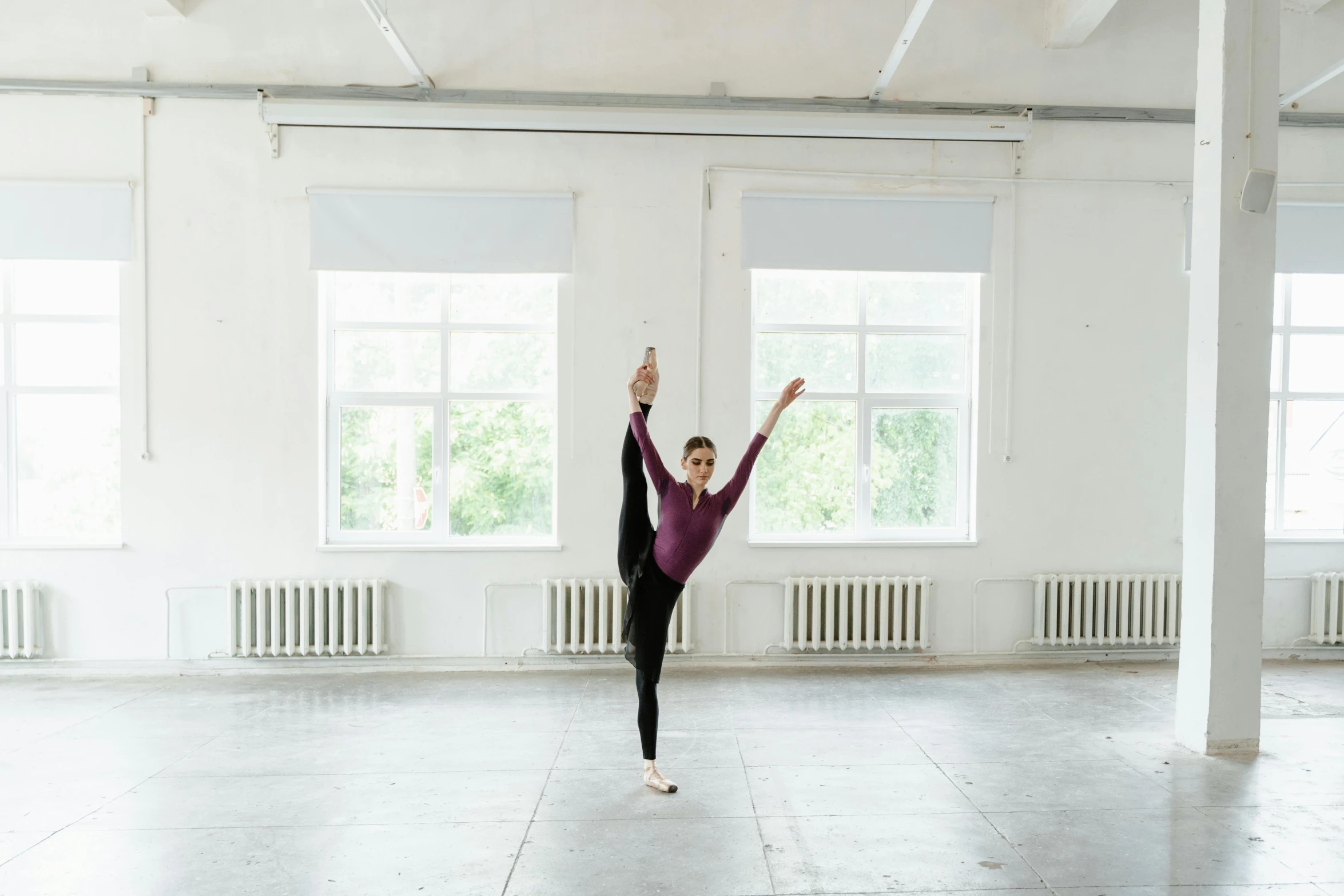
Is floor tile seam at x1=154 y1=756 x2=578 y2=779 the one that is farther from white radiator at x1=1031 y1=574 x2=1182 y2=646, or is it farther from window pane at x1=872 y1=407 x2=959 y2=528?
white radiator at x1=1031 y1=574 x2=1182 y2=646

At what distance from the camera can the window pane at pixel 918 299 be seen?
5922 mm

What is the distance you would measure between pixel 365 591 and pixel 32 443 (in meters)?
2.36

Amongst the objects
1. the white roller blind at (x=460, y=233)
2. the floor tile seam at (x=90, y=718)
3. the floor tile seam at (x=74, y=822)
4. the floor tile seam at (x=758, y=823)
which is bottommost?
the floor tile seam at (x=90, y=718)

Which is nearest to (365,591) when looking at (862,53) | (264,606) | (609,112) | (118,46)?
(264,606)

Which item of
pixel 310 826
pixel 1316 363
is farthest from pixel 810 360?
pixel 310 826

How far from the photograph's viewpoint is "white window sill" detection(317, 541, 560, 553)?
222 inches

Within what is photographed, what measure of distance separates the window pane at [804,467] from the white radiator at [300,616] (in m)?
2.53

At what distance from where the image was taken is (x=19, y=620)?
550 centimetres

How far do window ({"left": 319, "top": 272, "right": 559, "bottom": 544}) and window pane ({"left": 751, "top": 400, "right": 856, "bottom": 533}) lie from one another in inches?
56.0

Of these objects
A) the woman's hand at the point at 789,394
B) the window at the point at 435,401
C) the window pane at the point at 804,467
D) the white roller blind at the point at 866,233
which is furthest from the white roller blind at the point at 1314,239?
the window at the point at 435,401

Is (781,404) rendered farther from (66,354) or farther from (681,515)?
(66,354)

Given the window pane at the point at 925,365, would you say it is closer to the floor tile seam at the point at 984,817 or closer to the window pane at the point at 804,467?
the window pane at the point at 804,467

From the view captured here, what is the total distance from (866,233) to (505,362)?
97.7 inches

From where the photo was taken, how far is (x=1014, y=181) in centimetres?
581
